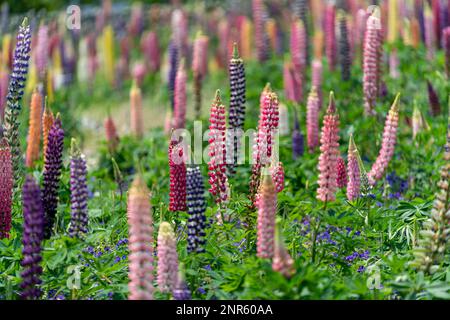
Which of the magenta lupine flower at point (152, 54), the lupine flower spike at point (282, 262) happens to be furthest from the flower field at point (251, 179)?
the magenta lupine flower at point (152, 54)

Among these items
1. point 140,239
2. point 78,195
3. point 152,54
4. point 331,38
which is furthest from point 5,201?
point 152,54

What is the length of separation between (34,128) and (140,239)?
3526 mm

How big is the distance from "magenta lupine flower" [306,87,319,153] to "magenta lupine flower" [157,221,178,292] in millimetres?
3575

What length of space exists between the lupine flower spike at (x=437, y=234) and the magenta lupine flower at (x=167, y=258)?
1389 mm

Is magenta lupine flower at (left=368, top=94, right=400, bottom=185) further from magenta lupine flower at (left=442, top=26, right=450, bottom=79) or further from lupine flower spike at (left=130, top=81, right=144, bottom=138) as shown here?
lupine flower spike at (left=130, top=81, right=144, bottom=138)

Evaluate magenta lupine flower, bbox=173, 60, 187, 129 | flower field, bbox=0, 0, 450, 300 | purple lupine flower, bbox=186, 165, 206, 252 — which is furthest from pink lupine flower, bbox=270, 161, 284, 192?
magenta lupine flower, bbox=173, 60, 187, 129

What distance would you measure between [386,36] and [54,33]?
548 cm

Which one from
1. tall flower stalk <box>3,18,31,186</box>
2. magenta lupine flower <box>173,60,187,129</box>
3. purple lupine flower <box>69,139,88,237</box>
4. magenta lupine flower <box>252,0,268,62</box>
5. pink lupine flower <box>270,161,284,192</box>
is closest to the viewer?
purple lupine flower <box>69,139,88,237</box>

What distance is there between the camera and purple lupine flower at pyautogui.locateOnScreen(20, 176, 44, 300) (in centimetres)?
484

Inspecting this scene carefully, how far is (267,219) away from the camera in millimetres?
4820

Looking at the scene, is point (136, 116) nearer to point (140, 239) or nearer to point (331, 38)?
point (331, 38)

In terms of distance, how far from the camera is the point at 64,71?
14531mm

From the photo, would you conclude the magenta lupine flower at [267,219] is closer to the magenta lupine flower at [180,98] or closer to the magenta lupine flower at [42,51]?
the magenta lupine flower at [180,98]
